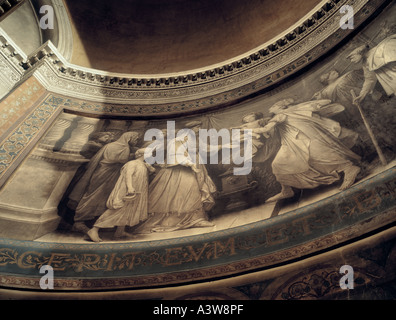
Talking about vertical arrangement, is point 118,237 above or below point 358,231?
above

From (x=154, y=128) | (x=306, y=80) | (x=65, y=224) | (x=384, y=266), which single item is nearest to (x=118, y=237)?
(x=65, y=224)

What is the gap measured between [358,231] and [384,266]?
476mm

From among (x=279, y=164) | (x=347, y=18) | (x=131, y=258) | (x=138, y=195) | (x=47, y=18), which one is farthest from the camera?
(x=47, y=18)

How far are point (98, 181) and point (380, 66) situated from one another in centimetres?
465

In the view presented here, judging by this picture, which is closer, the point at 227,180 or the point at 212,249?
the point at 212,249

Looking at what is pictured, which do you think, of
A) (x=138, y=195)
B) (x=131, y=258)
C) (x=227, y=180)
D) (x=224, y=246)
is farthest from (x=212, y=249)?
(x=138, y=195)

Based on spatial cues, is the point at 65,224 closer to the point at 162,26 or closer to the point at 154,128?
the point at 154,128

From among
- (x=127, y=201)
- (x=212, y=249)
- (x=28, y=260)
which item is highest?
(x=127, y=201)

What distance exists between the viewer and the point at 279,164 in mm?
5312

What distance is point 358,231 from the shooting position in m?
3.79

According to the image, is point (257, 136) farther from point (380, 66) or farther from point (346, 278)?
point (346, 278)

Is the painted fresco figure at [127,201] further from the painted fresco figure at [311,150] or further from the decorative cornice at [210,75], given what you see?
the painted fresco figure at [311,150]

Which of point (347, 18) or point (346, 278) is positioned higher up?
point (347, 18)

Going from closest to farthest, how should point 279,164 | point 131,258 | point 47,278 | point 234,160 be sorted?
point 47,278 → point 131,258 → point 279,164 → point 234,160
